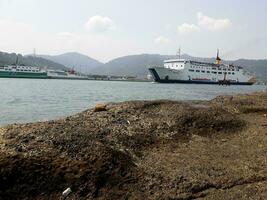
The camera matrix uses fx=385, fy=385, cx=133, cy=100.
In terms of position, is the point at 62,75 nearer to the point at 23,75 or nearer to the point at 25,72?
the point at 25,72

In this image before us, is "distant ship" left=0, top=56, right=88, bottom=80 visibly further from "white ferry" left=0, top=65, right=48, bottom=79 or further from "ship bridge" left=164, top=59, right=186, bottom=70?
"ship bridge" left=164, top=59, right=186, bottom=70

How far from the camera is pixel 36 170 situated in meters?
6.33

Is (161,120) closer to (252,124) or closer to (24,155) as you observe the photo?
(252,124)

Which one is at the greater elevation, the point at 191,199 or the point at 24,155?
the point at 24,155

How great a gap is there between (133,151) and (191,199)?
206 centimetres

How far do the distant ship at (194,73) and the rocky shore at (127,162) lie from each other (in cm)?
8846

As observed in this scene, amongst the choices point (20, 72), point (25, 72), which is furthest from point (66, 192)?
point (25, 72)

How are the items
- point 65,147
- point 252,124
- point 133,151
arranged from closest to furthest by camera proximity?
point 65,147, point 133,151, point 252,124

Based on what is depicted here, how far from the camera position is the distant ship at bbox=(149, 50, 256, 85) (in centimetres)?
9769

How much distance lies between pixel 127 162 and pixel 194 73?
94.9 m

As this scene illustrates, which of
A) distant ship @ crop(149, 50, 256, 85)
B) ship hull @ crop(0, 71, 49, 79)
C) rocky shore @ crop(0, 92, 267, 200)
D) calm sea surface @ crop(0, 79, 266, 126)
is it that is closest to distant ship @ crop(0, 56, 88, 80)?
ship hull @ crop(0, 71, 49, 79)

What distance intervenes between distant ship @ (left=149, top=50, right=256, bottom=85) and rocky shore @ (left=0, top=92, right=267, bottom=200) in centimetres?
8846

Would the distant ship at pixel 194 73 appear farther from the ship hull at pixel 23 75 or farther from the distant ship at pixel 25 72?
the distant ship at pixel 25 72

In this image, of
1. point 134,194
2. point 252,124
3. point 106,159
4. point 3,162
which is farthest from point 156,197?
point 252,124
